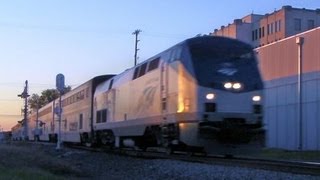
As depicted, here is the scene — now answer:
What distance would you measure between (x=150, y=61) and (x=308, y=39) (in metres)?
18.6

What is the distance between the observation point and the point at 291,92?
134 feet

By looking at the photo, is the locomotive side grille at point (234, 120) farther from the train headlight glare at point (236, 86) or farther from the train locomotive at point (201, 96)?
the train headlight glare at point (236, 86)

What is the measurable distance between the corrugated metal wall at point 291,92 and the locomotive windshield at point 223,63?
15.2m

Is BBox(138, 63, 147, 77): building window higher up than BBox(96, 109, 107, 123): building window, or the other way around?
BBox(138, 63, 147, 77): building window

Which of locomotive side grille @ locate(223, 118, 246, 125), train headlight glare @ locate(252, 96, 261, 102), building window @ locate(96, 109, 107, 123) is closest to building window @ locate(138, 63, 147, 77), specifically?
train headlight glare @ locate(252, 96, 261, 102)

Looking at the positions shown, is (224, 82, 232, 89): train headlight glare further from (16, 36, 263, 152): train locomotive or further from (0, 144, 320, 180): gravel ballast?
(0, 144, 320, 180): gravel ballast

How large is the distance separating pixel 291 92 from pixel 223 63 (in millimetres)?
21947

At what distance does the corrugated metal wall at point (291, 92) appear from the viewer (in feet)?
125

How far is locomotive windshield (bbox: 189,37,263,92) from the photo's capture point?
1955 cm

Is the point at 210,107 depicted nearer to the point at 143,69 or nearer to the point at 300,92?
the point at 143,69

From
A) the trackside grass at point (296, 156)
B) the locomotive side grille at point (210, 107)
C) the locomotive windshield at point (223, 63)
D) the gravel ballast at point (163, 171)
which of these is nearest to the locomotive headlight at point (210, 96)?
the locomotive side grille at point (210, 107)

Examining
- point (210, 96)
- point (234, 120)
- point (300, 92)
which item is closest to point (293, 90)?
point (300, 92)

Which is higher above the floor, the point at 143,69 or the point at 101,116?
the point at 143,69

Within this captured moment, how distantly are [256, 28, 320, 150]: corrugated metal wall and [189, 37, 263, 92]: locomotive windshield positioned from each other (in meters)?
15.2
